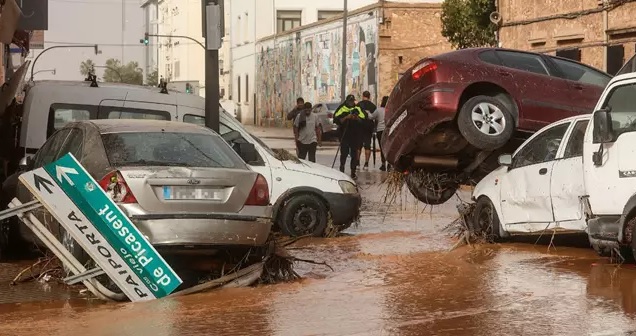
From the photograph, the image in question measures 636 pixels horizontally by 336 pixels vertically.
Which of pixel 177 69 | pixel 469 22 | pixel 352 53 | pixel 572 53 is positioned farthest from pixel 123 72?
pixel 572 53

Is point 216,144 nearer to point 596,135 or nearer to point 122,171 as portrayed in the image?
point 122,171

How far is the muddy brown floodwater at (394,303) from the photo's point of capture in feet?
28.5

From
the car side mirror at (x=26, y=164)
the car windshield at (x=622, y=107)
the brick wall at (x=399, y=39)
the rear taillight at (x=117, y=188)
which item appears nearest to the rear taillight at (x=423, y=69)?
the car windshield at (x=622, y=107)

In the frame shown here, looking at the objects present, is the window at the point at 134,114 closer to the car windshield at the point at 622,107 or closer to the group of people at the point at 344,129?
the car windshield at the point at 622,107

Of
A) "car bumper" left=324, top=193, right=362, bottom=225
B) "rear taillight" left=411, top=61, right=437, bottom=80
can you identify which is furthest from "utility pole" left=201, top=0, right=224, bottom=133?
"rear taillight" left=411, top=61, right=437, bottom=80

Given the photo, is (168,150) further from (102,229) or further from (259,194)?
(102,229)

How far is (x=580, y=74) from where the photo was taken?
1555cm

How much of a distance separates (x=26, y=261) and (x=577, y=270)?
5.65 m

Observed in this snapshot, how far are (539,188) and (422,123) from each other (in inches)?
73.7

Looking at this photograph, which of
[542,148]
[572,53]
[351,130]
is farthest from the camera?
[572,53]

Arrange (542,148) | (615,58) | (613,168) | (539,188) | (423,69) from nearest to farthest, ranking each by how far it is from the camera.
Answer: (613,168), (539,188), (542,148), (423,69), (615,58)

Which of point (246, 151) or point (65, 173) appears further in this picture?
point (246, 151)

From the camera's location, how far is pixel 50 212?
32.5 ft

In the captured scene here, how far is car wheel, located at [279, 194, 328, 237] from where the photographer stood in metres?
15.2
